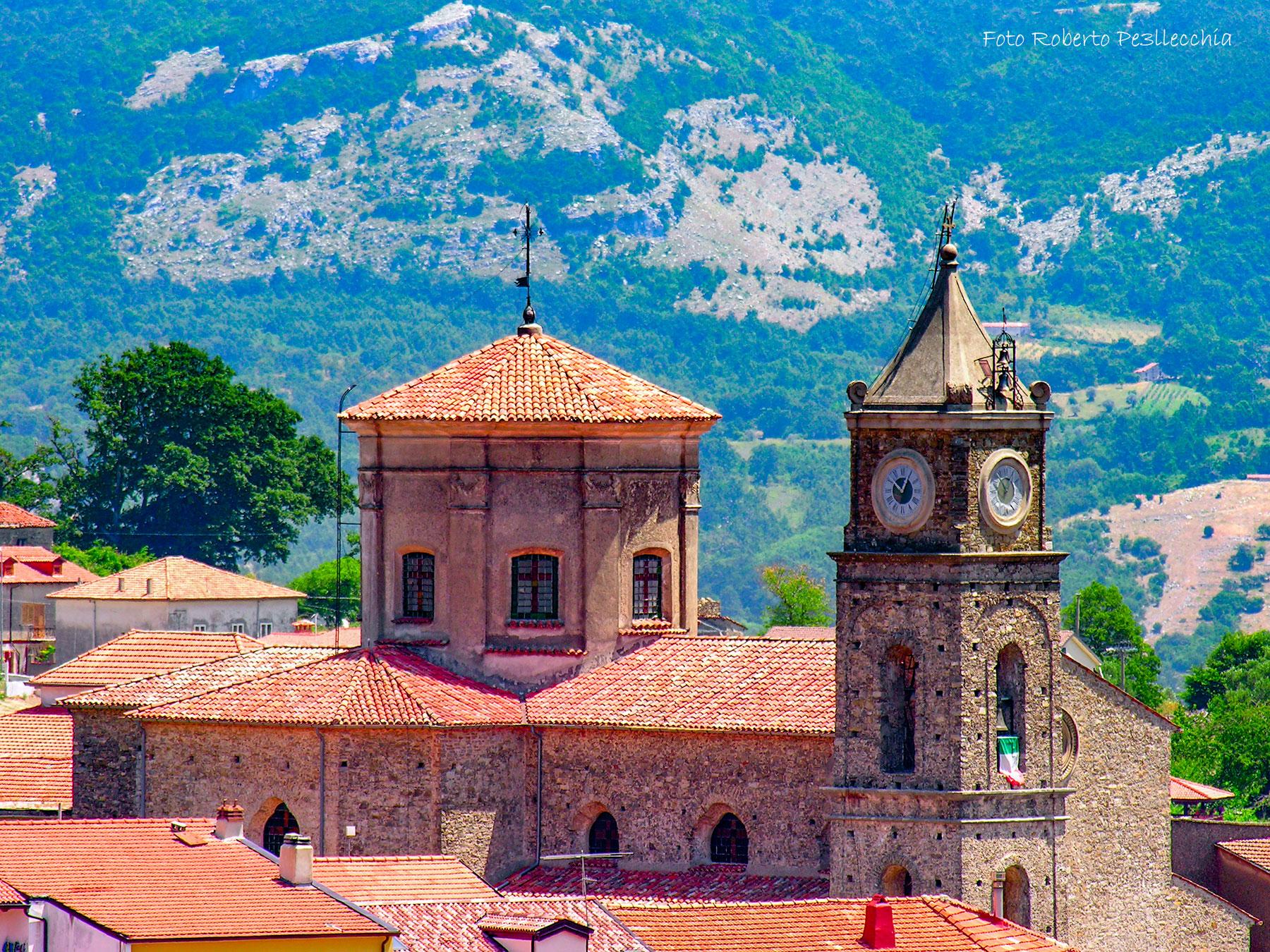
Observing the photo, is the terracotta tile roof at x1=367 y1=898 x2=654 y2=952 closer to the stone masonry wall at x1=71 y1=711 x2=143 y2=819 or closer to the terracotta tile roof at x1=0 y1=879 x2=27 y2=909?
the terracotta tile roof at x1=0 y1=879 x2=27 y2=909

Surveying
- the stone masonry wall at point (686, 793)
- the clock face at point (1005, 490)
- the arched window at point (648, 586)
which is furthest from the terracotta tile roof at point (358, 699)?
the clock face at point (1005, 490)

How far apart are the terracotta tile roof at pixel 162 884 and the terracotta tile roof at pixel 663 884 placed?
6569 millimetres

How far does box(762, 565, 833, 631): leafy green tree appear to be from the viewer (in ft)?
376

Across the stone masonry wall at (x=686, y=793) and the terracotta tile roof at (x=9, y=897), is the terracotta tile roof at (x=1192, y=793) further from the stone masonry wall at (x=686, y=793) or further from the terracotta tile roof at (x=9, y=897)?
the terracotta tile roof at (x=9, y=897)

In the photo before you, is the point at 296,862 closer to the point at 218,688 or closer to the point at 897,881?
the point at 897,881

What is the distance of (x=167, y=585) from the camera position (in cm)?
8250

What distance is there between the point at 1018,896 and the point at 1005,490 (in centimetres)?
608

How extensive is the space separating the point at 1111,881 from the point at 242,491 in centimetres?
6573

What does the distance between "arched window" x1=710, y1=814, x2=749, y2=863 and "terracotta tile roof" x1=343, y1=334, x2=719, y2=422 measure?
24.2 ft

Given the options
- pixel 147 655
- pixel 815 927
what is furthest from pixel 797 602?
pixel 815 927

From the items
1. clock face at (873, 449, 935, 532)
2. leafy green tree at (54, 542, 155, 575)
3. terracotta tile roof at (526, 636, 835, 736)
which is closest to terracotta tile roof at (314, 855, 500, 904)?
terracotta tile roof at (526, 636, 835, 736)

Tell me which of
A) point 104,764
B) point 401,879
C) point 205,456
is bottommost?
point 401,879

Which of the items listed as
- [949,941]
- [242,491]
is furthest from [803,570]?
[949,941]

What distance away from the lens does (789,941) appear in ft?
129
